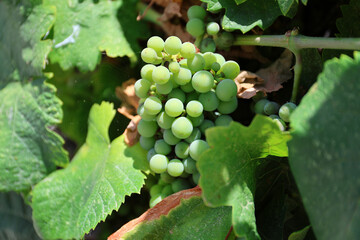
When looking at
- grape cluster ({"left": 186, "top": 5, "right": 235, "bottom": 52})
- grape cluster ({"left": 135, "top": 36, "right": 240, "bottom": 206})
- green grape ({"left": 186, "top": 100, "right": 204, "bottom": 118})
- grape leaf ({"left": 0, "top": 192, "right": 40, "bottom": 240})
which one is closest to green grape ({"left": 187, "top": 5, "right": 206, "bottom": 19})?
grape cluster ({"left": 186, "top": 5, "right": 235, "bottom": 52})

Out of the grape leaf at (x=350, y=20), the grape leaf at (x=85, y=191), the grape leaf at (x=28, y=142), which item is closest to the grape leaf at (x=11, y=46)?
the grape leaf at (x=28, y=142)

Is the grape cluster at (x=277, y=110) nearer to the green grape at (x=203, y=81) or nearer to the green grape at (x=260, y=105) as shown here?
the green grape at (x=260, y=105)

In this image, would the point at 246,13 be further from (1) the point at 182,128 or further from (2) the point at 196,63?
(1) the point at 182,128

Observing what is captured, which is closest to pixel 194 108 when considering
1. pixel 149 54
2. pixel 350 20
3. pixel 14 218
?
pixel 149 54

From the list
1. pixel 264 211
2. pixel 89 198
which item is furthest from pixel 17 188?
pixel 264 211

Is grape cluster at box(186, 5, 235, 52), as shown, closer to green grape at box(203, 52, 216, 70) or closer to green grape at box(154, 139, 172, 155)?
green grape at box(203, 52, 216, 70)

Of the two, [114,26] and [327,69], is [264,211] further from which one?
[114,26]
